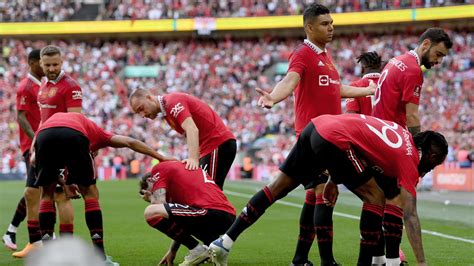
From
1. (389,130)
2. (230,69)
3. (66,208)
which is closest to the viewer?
(389,130)

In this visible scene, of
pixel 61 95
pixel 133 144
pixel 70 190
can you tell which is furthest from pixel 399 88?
pixel 61 95

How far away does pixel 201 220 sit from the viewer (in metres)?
8.44

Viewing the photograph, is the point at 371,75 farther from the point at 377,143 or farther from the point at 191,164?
the point at 377,143

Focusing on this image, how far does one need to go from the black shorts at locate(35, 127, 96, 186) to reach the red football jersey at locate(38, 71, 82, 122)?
1.48 metres

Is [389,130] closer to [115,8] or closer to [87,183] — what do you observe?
[87,183]

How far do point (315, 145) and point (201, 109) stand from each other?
8.20 ft

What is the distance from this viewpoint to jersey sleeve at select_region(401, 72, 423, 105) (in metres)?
8.31

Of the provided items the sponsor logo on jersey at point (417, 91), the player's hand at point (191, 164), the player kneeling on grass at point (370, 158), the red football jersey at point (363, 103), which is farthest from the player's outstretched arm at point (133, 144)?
the sponsor logo on jersey at point (417, 91)

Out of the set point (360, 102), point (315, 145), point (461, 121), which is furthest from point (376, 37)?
point (315, 145)

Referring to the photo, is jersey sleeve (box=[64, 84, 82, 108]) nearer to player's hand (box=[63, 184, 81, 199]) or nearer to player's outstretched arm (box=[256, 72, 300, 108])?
player's hand (box=[63, 184, 81, 199])

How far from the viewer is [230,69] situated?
45906 mm

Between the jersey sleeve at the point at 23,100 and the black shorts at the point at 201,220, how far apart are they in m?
3.72

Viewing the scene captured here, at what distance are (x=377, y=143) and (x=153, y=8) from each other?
43.9m

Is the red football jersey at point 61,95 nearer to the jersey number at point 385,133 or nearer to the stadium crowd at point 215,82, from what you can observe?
the jersey number at point 385,133
